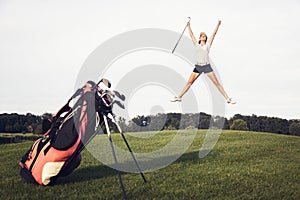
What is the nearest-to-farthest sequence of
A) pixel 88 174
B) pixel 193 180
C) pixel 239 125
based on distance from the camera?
pixel 193 180, pixel 88 174, pixel 239 125

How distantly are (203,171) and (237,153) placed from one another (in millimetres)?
2489

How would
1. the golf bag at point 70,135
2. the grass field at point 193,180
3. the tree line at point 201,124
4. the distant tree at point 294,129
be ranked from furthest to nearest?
the distant tree at point 294,129
the tree line at point 201,124
the golf bag at point 70,135
the grass field at point 193,180

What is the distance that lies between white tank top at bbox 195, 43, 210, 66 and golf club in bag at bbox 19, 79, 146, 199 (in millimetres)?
1572

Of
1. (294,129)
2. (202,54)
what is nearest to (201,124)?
(294,129)

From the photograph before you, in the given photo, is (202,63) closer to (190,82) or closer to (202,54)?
(202,54)

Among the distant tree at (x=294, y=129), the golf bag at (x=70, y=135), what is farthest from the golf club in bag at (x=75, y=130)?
the distant tree at (x=294, y=129)

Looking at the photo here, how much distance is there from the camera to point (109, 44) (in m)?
6.89

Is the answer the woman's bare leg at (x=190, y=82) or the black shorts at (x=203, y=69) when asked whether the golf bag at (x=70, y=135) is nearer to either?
the woman's bare leg at (x=190, y=82)

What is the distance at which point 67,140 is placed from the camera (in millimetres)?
6980

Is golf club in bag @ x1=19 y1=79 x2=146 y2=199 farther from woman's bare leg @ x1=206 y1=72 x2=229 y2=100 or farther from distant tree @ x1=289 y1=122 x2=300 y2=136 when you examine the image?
distant tree @ x1=289 y1=122 x2=300 y2=136

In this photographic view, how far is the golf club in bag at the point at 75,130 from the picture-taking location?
685 cm

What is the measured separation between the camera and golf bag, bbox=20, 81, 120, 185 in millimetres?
6883

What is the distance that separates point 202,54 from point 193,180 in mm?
2514

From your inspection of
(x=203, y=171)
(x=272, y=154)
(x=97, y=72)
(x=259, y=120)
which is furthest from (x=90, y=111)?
(x=259, y=120)
